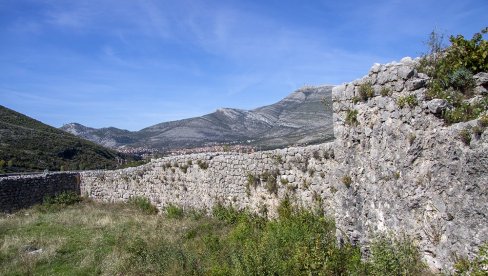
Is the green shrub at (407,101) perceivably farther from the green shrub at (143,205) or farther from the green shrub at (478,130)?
the green shrub at (143,205)

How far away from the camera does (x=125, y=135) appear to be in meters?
113

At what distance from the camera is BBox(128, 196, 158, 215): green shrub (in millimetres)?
18828

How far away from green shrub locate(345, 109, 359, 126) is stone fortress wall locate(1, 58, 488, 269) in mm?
21

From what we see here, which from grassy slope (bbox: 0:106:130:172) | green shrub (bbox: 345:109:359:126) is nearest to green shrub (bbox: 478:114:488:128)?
green shrub (bbox: 345:109:359:126)

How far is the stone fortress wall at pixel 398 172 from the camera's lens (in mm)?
5125

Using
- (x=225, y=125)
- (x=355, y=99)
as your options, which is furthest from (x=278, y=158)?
(x=225, y=125)

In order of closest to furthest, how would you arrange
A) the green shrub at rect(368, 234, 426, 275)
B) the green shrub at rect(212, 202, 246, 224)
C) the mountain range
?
the green shrub at rect(368, 234, 426, 275) < the green shrub at rect(212, 202, 246, 224) < the mountain range

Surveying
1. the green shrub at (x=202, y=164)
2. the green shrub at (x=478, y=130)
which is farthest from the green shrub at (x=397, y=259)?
the green shrub at (x=202, y=164)

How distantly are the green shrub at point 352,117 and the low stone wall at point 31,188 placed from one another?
21.0 meters

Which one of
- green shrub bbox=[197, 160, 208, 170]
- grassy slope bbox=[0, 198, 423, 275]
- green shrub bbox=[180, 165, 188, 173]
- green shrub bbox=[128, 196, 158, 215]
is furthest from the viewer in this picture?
green shrub bbox=[128, 196, 158, 215]

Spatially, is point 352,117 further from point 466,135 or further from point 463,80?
point 466,135

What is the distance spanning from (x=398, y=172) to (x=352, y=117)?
5.95ft

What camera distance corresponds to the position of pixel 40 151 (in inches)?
1577

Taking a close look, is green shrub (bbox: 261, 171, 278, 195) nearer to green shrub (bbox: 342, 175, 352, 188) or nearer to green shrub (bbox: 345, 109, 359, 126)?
green shrub (bbox: 342, 175, 352, 188)
